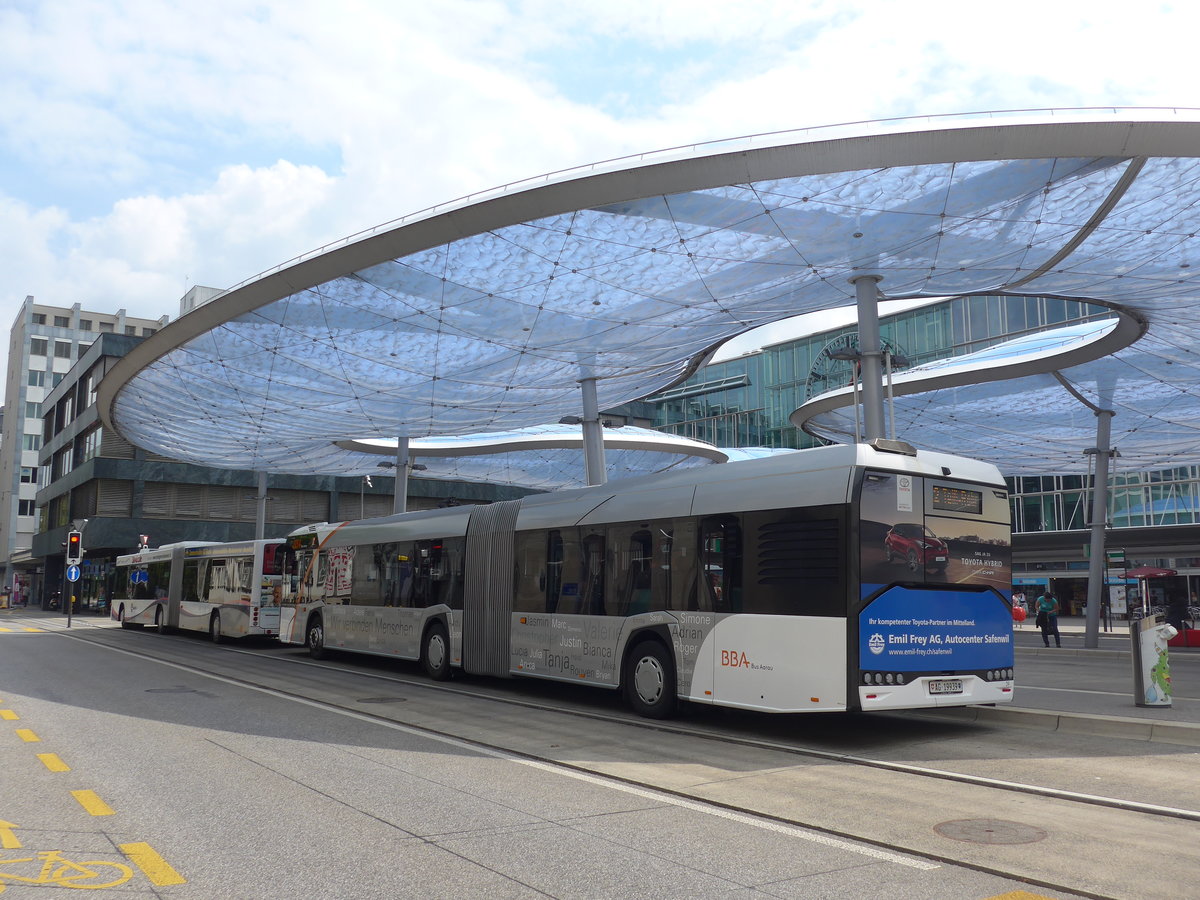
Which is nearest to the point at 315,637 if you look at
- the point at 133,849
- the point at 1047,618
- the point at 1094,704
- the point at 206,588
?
the point at 206,588

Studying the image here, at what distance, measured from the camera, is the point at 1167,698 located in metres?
13.3

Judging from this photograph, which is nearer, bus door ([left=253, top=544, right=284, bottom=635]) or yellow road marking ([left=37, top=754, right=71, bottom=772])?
yellow road marking ([left=37, top=754, right=71, bottom=772])

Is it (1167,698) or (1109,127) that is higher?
(1109,127)

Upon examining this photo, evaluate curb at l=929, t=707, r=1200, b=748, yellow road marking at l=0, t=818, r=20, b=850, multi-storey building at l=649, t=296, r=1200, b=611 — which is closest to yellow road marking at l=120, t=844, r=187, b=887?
yellow road marking at l=0, t=818, r=20, b=850

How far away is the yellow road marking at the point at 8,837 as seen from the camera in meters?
6.05

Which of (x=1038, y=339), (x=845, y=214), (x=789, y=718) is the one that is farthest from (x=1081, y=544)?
(x=789, y=718)

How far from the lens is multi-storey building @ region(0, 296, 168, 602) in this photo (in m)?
95.2

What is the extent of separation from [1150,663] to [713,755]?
6.77 meters

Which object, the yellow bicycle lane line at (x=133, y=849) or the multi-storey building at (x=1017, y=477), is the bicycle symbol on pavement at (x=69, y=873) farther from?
the multi-storey building at (x=1017, y=477)

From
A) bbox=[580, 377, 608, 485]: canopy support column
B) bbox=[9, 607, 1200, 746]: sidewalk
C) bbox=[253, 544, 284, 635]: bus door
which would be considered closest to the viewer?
bbox=[9, 607, 1200, 746]: sidewalk

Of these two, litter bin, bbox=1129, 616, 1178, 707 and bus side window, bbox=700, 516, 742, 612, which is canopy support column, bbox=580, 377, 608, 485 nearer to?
bus side window, bbox=700, 516, 742, 612

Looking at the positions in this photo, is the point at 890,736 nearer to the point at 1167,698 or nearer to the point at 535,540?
the point at 1167,698

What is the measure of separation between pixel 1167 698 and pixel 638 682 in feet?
23.3

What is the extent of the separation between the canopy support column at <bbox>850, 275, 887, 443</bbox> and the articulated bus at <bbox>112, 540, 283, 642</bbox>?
14.2 meters
